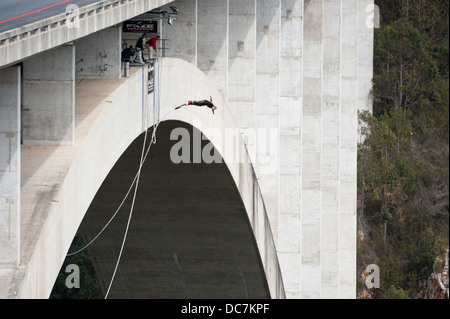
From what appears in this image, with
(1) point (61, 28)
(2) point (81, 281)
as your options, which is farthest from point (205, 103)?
(2) point (81, 281)

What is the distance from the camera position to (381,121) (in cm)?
8519

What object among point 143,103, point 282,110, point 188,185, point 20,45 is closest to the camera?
point 20,45

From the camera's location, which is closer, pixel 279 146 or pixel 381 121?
pixel 279 146

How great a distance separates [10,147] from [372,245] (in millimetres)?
60942

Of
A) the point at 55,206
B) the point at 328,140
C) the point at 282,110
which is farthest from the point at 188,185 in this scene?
the point at 55,206

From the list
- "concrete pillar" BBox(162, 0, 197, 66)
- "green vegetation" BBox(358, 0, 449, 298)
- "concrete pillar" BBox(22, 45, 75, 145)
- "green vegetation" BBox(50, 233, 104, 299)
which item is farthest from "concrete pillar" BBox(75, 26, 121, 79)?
"green vegetation" BBox(50, 233, 104, 299)

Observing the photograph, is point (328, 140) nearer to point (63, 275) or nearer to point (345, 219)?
point (345, 219)

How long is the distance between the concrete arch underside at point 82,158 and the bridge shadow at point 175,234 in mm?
5954

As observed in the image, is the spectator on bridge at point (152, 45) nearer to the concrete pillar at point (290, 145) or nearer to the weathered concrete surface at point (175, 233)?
the weathered concrete surface at point (175, 233)

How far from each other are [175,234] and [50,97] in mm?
24115

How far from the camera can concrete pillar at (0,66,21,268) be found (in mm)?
23109

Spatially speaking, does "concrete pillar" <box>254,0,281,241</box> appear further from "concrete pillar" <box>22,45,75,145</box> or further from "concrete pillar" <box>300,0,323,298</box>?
"concrete pillar" <box>22,45,75,145</box>

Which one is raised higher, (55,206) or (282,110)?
(282,110)

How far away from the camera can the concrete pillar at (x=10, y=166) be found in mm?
23109
